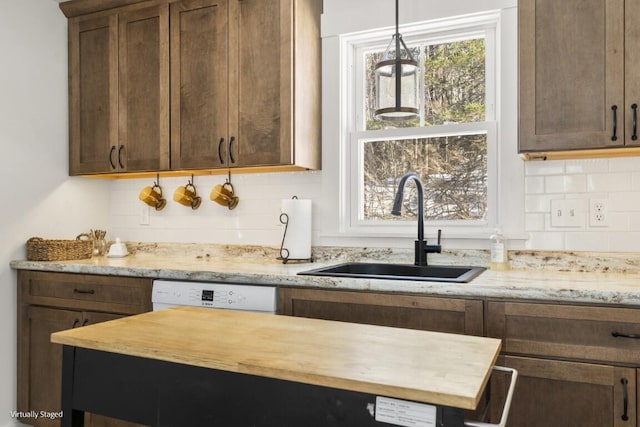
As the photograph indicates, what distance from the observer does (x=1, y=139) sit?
2.82 metres

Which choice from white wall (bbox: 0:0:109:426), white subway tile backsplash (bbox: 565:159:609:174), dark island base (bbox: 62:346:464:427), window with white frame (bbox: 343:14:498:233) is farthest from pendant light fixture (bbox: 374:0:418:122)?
white wall (bbox: 0:0:109:426)

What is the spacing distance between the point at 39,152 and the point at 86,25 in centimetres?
83

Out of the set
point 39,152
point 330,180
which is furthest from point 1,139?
point 330,180

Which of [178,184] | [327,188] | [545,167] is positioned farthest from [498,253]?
[178,184]

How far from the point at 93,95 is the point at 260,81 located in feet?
3.84

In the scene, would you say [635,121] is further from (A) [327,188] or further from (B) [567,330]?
(A) [327,188]

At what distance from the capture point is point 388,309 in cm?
201

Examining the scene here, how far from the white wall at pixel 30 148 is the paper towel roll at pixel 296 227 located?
1.45m

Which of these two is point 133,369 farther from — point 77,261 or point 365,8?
point 365,8

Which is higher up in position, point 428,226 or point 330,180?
point 330,180

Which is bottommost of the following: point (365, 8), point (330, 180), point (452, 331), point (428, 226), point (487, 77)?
point (452, 331)

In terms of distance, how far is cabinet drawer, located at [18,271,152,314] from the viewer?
2.54m

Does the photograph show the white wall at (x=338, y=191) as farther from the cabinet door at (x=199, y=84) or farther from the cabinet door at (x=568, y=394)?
the cabinet door at (x=568, y=394)

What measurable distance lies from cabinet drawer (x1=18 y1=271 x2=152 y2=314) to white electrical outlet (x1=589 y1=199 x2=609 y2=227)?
6.82 ft
